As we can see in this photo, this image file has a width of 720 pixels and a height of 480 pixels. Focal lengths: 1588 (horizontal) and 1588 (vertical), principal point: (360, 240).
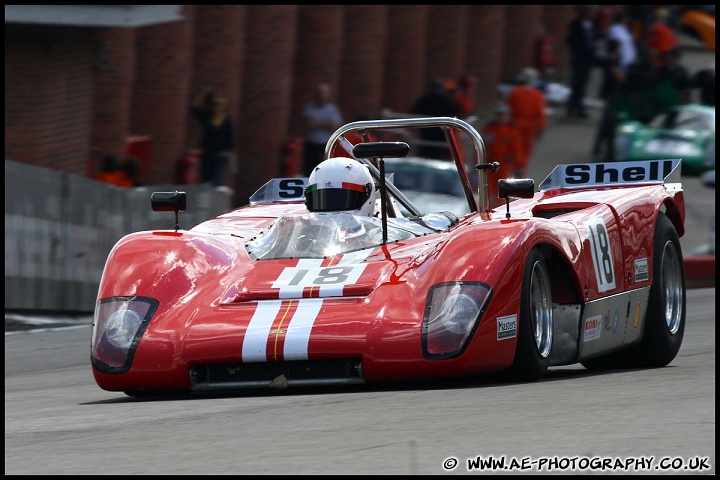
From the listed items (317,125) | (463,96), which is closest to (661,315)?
(317,125)

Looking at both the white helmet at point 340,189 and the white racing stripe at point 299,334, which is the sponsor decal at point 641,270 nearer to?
the white helmet at point 340,189

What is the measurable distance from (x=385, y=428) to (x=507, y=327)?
1541mm

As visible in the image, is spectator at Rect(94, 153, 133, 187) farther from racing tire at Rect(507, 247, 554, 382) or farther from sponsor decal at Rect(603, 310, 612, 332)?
racing tire at Rect(507, 247, 554, 382)

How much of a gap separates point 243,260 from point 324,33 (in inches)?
697

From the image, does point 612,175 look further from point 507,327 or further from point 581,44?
point 581,44

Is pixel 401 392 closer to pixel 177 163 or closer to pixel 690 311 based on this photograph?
pixel 690 311

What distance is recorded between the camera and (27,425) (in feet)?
21.3

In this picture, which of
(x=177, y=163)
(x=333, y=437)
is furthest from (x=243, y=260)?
(x=177, y=163)

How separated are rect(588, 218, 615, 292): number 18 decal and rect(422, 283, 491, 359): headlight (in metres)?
1.39

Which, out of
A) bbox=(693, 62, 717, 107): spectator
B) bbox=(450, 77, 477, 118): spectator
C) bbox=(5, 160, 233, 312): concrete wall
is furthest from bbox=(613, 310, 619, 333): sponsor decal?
bbox=(693, 62, 717, 107): spectator

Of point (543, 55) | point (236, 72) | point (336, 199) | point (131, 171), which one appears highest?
point (543, 55)

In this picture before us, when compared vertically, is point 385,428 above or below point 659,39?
below

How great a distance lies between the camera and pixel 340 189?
8.37m

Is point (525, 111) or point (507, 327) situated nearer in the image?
point (507, 327)
